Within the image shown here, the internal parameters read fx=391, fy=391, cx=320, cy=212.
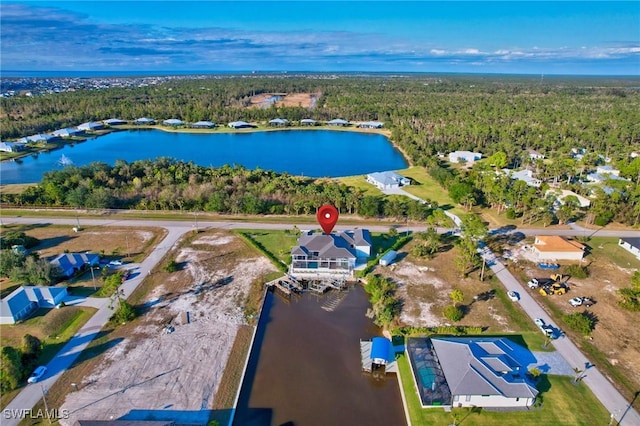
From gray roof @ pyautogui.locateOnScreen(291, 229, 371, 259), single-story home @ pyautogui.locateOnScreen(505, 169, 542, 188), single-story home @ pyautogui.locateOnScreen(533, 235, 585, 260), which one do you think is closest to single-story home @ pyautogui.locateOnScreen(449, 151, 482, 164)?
single-story home @ pyautogui.locateOnScreen(505, 169, 542, 188)

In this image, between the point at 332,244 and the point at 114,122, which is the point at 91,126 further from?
the point at 332,244

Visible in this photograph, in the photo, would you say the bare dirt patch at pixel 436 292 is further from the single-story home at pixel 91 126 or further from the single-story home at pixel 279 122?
the single-story home at pixel 91 126

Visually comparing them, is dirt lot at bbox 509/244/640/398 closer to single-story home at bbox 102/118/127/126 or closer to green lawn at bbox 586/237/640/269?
green lawn at bbox 586/237/640/269

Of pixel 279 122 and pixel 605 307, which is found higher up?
pixel 279 122

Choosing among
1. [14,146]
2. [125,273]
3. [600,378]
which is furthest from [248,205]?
[14,146]

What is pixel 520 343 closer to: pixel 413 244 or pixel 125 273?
pixel 413 244

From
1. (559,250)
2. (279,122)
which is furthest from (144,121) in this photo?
(559,250)
